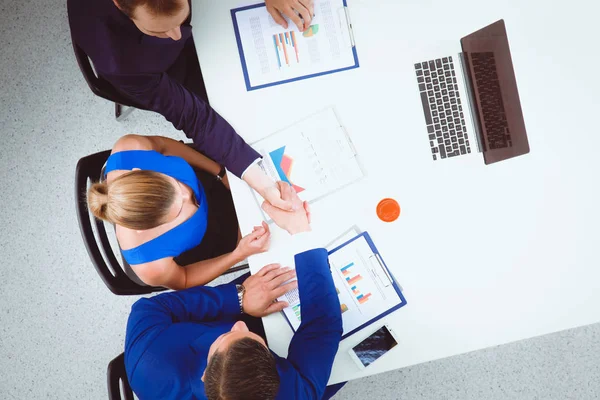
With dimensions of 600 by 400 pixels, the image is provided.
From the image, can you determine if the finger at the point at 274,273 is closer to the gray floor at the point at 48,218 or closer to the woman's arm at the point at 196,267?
the woman's arm at the point at 196,267

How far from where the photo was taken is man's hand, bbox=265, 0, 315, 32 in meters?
1.25

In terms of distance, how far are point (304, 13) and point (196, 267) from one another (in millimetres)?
869

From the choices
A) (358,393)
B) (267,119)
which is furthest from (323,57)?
(358,393)

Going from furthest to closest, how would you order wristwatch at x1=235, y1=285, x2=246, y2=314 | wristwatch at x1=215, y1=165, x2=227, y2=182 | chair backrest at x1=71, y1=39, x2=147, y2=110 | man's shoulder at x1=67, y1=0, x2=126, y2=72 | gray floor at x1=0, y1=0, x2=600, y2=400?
gray floor at x1=0, y1=0, x2=600, y2=400
wristwatch at x1=215, y1=165, x2=227, y2=182
wristwatch at x1=235, y1=285, x2=246, y2=314
chair backrest at x1=71, y1=39, x2=147, y2=110
man's shoulder at x1=67, y1=0, x2=126, y2=72

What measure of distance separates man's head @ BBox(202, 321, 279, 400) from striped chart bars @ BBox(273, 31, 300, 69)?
0.81 m

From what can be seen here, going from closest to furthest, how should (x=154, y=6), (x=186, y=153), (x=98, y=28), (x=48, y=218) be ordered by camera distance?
(x=154, y=6) < (x=98, y=28) < (x=186, y=153) < (x=48, y=218)

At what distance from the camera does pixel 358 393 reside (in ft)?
6.56

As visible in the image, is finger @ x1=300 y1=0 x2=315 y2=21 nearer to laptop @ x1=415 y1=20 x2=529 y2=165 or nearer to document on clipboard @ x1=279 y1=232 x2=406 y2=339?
laptop @ x1=415 y1=20 x2=529 y2=165

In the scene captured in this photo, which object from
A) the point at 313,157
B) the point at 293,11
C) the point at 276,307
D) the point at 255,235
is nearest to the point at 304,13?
the point at 293,11

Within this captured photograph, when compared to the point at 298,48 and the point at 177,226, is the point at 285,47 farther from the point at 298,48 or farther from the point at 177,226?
the point at 177,226

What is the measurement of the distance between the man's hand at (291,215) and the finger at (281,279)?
0.40 feet

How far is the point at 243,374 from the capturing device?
3.40ft

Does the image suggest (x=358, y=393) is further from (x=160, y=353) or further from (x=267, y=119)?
(x=267, y=119)

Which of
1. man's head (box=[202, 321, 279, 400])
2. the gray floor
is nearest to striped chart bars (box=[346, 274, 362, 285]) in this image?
man's head (box=[202, 321, 279, 400])
